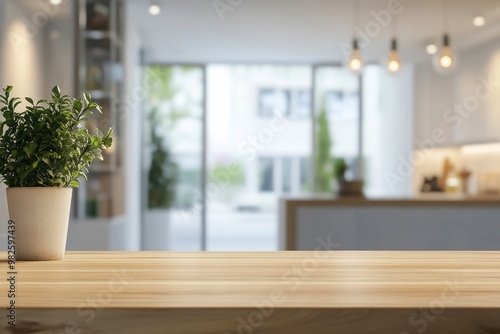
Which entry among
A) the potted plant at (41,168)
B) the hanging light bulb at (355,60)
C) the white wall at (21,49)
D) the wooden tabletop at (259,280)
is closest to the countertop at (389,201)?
the hanging light bulb at (355,60)

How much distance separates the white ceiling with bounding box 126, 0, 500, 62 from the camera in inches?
231

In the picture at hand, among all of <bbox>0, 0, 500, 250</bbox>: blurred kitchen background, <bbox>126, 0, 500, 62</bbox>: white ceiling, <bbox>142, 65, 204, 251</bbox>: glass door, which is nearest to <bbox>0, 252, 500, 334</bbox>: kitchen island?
<bbox>0, 0, 500, 250</bbox>: blurred kitchen background

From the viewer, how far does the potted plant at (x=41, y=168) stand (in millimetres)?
1487

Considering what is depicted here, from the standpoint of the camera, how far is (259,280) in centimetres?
124

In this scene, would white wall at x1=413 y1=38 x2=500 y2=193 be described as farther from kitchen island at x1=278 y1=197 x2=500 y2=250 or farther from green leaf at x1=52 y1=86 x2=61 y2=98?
green leaf at x1=52 y1=86 x2=61 y2=98

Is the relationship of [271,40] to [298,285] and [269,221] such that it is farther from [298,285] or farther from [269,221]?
A: [298,285]

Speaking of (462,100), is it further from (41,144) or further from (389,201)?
(41,144)

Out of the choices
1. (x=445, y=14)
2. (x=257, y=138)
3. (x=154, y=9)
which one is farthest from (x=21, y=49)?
(x=257, y=138)

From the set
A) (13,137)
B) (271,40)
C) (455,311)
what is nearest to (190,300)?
(455,311)

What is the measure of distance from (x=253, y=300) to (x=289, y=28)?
18.9 feet

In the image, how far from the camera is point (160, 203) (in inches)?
322

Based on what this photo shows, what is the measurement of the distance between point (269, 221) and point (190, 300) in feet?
24.8

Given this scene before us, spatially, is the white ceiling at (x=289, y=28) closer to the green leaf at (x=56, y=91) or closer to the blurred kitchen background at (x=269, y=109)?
the blurred kitchen background at (x=269, y=109)

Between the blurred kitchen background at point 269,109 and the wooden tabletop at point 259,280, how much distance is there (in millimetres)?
4101
